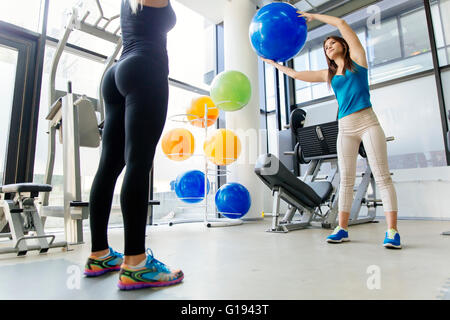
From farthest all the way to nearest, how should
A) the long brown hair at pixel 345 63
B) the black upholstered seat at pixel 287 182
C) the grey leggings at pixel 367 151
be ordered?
the black upholstered seat at pixel 287 182
the long brown hair at pixel 345 63
the grey leggings at pixel 367 151

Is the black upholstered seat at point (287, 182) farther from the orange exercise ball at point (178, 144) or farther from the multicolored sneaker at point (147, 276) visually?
the multicolored sneaker at point (147, 276)

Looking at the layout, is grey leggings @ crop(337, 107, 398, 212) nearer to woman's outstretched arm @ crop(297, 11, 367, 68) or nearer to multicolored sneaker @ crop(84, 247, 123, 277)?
woman's outstretched arm @ crop(297, 11, 367, 68)

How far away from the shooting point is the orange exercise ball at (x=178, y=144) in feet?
10.1

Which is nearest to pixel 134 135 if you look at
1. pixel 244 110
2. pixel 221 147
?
pixel 221 147

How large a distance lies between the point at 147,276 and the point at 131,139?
42 centimetres

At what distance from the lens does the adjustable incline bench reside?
7.67 feet

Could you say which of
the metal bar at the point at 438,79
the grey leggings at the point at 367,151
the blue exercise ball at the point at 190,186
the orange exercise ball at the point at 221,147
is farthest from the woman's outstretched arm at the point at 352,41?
the metal bar at the point at 438,79

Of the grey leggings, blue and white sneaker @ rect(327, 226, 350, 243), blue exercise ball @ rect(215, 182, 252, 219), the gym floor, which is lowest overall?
the gym floor

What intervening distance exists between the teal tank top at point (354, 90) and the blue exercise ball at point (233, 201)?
1.67m

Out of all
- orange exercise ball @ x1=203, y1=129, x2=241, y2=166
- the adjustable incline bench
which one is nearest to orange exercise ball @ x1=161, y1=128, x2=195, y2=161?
orange exercise ball @ x1=203, y1=129, x2=241, y2=166

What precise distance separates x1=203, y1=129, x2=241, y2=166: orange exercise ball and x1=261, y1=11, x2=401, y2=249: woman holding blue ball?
1.46 meters

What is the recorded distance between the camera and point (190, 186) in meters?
3.27

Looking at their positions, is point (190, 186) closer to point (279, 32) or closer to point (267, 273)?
point (279, 32)

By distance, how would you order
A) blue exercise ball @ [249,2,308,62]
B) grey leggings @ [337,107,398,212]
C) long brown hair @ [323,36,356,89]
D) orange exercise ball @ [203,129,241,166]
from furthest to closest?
orange exercise ball @ [203,129,241,166] < blue exercise ball @ [249,2,308,62] < long brown hair @ [323,36,356,89] < grey leggings @ [337,107,398,212]
